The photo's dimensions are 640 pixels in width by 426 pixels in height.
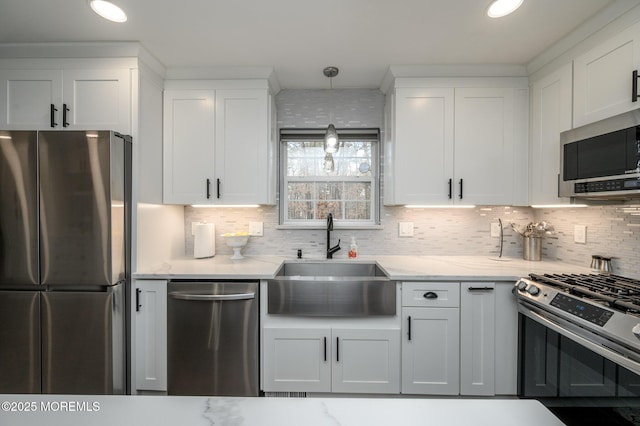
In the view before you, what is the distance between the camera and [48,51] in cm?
192

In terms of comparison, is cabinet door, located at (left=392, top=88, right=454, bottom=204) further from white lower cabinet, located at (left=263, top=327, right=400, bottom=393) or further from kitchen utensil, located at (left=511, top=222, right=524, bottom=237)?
white lower cabinet, located at (left=263, top=327, right=400, bottom=393)

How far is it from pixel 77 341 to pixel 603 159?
123 inches

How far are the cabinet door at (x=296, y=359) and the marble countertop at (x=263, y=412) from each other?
1.31 meters

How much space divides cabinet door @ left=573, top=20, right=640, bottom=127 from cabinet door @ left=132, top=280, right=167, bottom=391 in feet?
9.20

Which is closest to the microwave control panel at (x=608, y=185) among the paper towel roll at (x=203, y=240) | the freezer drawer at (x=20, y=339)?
the paper towel roll at (x=203, y=240)

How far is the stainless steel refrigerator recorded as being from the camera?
1715 mm

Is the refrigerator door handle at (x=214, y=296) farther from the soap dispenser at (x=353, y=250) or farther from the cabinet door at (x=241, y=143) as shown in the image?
the soap dispenser at (x=353, y=250)

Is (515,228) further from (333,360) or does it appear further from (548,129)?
(333,360)

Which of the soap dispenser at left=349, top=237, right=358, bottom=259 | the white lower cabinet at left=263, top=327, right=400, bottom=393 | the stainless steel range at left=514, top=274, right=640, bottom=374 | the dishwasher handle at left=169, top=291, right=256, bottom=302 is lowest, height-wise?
the white lower cabinet at left=263, top=327, right=400, bottom=393

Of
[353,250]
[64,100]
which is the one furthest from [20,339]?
[353,250]

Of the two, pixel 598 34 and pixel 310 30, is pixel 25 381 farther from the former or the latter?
pixel 598 34

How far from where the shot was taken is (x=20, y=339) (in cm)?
172

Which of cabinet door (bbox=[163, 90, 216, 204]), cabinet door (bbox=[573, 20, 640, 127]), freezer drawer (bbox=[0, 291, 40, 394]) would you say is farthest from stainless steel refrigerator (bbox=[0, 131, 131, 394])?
cabinet door (bbox=[573, 20, 640, 127])

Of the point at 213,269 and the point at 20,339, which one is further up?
the point at 213,269
